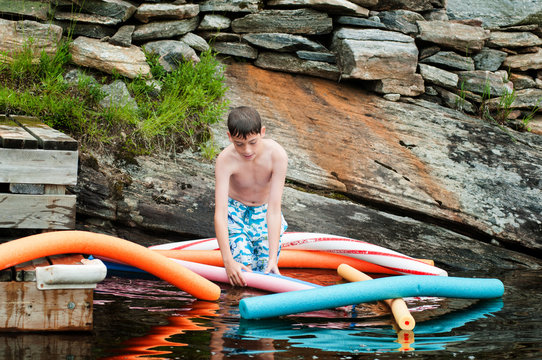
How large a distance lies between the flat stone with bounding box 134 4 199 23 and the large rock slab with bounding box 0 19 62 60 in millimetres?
787

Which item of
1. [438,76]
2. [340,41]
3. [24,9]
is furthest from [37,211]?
[438,76]

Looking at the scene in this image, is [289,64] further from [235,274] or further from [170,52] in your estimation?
[235,274]

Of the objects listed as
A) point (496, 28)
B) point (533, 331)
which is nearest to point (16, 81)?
point (533, 331)

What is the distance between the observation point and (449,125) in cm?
669

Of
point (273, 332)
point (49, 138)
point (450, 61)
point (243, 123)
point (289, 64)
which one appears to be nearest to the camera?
point (273, 332)

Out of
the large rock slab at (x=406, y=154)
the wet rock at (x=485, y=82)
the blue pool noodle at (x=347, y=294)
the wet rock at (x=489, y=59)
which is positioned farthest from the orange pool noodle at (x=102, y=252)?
the wet rock at (x=489, y=59)

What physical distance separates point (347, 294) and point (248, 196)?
4.43 feet

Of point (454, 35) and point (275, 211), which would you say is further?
point (454, 35)

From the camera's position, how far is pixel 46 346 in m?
2.89

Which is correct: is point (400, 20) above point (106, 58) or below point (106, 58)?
above

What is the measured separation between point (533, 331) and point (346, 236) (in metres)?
2.15

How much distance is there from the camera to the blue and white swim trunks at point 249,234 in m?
4.65

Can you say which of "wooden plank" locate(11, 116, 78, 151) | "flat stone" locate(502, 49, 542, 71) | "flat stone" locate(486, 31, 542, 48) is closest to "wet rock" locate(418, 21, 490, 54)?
"flat stone" locate(486, 31, 542, 48)

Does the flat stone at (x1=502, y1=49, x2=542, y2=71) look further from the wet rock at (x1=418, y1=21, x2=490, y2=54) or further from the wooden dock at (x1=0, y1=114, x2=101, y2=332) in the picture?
the wooden dock at (x1=0, y1=114, x2=101, y2=332)
